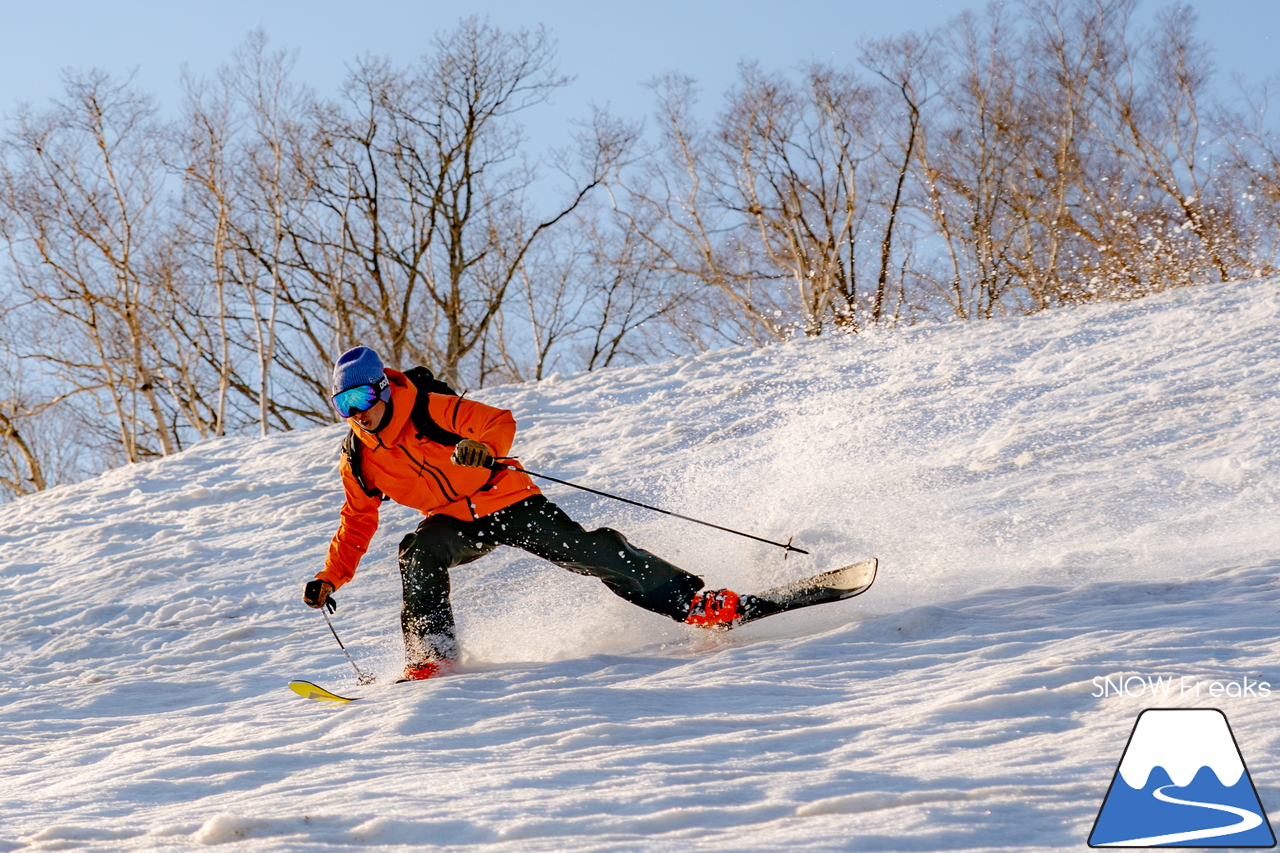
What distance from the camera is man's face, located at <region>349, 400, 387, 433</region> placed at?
149 inches

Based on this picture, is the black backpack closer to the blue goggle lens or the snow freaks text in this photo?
the blue goggle lens

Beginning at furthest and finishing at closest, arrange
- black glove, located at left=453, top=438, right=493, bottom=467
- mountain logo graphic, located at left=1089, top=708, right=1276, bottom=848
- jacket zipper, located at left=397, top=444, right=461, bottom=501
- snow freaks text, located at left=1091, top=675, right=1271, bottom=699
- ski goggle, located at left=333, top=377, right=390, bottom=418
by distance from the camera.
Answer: jacket zipper, located at left=397, top=444, right=461, bottom=501 → ski goggle, located at left=333, top=377, right=390, bottom=418 → black glove, located at left=453, top=438, right=493, bottom=467 → snow freaks text, located at left=1091, top=675, right=1271, bottom=699 → mountain logo graphic, located at left=1089, top=708, right=1276, bottom=848

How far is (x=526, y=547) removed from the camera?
13.3ft

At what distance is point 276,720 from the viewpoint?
11.8 feet

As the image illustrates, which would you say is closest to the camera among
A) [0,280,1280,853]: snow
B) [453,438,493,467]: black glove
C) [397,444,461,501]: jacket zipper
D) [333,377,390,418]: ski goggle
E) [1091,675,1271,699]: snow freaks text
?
[0,280,1280,853]: snow

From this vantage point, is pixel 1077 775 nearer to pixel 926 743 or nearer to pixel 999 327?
pixel 926 743

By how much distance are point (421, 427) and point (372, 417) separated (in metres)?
0.19

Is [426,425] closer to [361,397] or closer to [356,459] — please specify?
[361,397]

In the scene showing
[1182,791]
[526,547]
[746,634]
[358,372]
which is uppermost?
[358,372]

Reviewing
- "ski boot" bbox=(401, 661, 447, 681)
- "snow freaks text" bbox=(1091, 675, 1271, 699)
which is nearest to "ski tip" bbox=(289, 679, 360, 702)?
"ski boot" bbox=(401, 661, 447, 681)

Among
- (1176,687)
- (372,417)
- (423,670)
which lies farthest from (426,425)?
(1176,687)

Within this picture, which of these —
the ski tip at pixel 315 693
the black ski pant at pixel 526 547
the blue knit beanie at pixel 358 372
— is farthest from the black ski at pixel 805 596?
the blue knit beanie at pixel 358 372

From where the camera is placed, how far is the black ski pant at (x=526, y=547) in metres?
3.95

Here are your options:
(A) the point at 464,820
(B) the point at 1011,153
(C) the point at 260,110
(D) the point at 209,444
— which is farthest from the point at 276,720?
(B) the point at 1011,153
